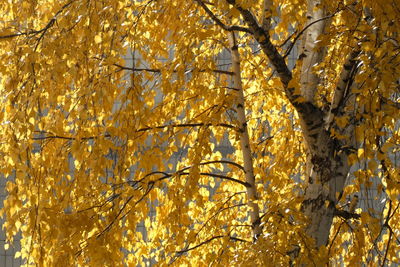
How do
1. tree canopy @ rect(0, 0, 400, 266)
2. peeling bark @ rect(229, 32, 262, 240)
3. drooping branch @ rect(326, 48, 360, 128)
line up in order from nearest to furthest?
tree canopy @ rect(0, 0, 400, 266)
drooping branch @ rect(326, 48, 360, 128)
peeling bark @ rect(229, 32, 262, 240)

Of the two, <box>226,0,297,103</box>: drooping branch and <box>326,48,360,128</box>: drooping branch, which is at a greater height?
<box>226,0,297,103</box>: drooping branch

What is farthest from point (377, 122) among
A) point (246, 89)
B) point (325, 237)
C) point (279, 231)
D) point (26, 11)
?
point (246, 89)

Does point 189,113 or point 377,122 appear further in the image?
point 189,113

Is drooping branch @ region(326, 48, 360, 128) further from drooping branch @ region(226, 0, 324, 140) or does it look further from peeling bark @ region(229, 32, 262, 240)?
peeling bark @ region(229, 32, 262, 240)

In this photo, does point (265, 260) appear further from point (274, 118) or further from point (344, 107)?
point (274, 118)

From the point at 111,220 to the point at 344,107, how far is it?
1.00 meters

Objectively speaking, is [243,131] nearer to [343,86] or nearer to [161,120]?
[161,120]

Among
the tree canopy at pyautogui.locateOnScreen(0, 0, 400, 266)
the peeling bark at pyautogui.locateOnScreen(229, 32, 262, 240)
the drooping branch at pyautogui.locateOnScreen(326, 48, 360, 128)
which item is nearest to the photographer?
the tree canopy at pyautogui.locateOnScreen(0, 0, 400, 266)

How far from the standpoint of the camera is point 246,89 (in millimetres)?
4816

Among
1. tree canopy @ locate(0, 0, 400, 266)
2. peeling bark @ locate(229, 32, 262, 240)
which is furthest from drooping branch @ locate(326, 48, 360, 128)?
peeling bark @ locate(229, 32, 262, 240)

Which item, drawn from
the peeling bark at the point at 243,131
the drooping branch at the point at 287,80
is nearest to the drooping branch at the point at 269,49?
the drooping branch at the point at 287,80

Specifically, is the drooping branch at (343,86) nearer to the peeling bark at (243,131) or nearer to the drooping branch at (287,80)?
the drooping branch at (287,80)

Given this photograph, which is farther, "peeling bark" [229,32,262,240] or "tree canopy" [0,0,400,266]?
"peeling bark" [229,32,262,240]

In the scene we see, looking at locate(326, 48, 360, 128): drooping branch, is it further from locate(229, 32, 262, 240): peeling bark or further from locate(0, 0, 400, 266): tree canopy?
locate(229, 32, 262, 240): peeling bark
